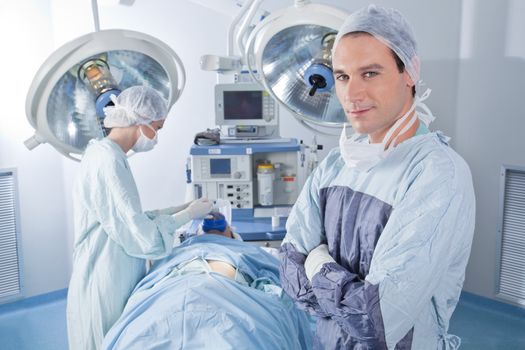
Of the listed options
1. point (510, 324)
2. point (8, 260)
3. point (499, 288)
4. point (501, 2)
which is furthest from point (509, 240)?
point (8, 260)

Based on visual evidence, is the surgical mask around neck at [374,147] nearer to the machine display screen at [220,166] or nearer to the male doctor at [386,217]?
the male doctor at [386,217]

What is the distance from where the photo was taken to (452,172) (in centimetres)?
101

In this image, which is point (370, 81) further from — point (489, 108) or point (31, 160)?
point (31, 160)

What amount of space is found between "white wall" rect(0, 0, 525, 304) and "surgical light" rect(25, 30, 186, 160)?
2.00 m

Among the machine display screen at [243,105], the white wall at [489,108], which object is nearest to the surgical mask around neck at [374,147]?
the machine display screen at [243,105]

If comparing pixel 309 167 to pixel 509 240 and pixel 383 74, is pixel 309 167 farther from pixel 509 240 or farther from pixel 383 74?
pixel 383 74

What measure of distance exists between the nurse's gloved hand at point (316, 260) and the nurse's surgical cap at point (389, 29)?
0.51 m

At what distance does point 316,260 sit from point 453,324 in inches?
96.2

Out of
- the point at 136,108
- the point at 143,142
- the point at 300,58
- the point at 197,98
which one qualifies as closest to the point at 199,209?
the point at 143,142

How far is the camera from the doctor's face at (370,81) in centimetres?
108

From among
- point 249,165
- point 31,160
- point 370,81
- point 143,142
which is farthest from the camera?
point 31,160

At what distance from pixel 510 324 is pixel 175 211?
2427 millimetres

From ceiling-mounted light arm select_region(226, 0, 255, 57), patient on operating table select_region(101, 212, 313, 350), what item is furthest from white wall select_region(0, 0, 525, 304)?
patient on operating table select_region(101, 212, 313, 350)

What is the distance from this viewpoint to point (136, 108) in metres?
2.03
